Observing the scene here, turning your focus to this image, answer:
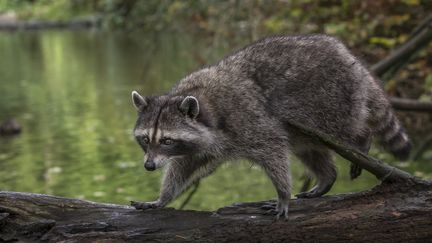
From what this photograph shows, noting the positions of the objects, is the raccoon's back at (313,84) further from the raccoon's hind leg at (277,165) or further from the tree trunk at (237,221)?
the tree trunk at (237,221)

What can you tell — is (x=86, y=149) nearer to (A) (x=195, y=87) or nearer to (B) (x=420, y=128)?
(B) (x=420, y=128)

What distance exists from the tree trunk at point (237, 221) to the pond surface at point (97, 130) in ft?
2.26

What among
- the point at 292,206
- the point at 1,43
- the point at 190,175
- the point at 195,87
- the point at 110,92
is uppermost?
the point at 1,43

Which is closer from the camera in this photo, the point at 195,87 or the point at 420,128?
the point at 195,87

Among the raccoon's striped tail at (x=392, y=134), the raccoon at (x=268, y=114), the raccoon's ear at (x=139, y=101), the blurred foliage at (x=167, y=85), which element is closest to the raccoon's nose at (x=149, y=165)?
the raccoon at (x=268, y=114)

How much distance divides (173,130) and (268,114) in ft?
1.73

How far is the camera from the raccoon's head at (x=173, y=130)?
395 centimetres

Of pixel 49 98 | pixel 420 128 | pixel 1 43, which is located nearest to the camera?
pixel 420 128

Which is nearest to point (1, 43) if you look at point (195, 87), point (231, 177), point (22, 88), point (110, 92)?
point (22, 88)

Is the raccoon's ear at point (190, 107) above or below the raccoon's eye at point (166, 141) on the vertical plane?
above

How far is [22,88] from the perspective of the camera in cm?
1853

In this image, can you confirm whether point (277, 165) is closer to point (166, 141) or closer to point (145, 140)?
point (166, 141)

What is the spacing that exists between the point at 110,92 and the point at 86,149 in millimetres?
5874

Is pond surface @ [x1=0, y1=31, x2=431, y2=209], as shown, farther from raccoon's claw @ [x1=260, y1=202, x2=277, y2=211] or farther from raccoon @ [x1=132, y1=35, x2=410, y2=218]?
raccoon's claw @ [x1=260, y1=202, x2=277, y2=211]
